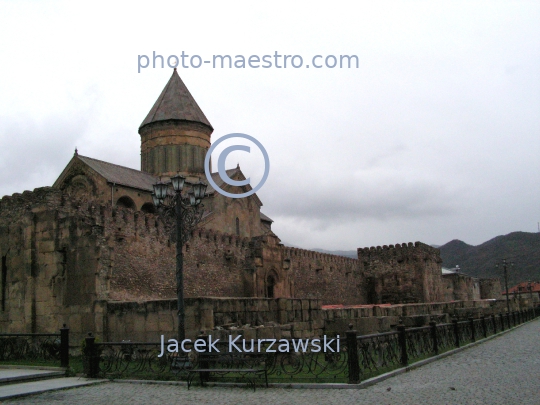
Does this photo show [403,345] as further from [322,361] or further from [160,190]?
[160,190]

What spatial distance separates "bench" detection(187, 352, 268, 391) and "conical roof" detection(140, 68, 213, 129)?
24.2m

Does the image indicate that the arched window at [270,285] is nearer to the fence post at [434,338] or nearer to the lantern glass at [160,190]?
the fence post at [434,338]

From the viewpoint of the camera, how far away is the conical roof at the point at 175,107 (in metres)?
32.7

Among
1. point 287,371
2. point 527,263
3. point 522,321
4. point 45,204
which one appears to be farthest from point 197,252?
point 527,263

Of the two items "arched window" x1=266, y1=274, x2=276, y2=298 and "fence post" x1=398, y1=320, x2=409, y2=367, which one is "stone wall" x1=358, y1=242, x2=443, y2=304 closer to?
"arched window" x1=266, y1=274, x2=276, y2=298

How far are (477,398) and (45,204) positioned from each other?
13.7 meters

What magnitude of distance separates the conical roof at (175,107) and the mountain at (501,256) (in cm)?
7405

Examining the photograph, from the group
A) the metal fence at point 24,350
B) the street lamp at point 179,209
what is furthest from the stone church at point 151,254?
the street lamp at point 179,209

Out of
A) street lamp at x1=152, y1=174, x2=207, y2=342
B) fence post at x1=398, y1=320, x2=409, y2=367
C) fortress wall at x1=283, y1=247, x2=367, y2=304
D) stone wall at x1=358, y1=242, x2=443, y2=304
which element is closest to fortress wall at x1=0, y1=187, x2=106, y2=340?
street lamp at x1=152, y1=174, x2=207, y2=342

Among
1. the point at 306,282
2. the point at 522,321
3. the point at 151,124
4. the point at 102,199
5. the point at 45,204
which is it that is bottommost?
the point at 522,321

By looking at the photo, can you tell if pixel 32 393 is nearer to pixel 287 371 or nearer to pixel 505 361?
pixel 287 371

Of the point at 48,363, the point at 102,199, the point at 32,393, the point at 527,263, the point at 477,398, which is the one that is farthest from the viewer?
the point at 527,263

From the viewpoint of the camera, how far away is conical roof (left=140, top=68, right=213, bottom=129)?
32688mm

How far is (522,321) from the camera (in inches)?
1096
